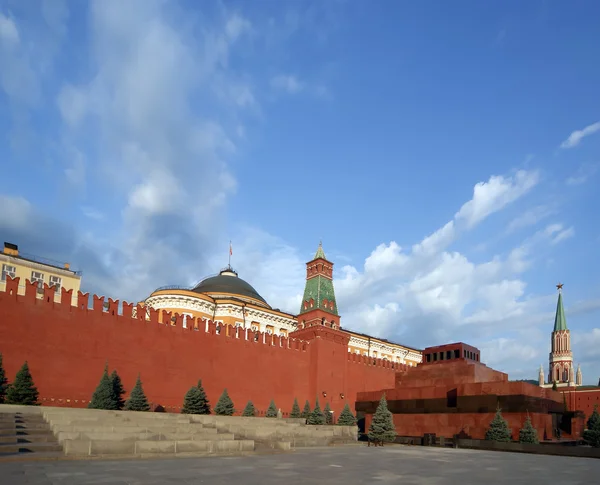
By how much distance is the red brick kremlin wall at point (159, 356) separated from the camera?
2173 cm

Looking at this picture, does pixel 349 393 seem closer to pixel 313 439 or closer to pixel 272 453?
pixel 313 439

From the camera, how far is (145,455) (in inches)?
525

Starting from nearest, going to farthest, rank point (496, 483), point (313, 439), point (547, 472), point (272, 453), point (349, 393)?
point (496, 483), point (547, 472), point (272, 453), point (313, 439), point (349, 393)

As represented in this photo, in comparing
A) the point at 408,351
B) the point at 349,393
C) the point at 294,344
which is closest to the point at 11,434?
the point at 294,344

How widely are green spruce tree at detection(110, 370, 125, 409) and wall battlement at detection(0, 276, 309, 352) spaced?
276 cm

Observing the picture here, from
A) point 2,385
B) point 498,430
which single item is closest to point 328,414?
point 498,430

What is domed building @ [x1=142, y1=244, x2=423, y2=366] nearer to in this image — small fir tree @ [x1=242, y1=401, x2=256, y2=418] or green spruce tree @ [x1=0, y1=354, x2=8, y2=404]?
small fir tree @ [x1=242, y1=401, x2=256, y2=418]

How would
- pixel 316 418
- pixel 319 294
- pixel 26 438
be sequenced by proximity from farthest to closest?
pixel 319 294 → pixel 316 418 → pixel 26 438

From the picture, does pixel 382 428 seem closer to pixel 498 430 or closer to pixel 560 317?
pixel 498 430

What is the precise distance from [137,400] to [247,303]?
20089 millimetres

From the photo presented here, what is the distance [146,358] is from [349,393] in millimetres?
16344

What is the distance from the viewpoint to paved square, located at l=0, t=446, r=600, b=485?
939 cm

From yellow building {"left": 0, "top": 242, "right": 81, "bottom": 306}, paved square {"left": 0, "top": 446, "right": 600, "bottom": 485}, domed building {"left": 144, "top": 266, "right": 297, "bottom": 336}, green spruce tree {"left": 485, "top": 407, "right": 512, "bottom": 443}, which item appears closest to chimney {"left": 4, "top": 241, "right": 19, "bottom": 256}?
yellow building {"left": 0, "top": 242, "right": 81, "bottom": 306}

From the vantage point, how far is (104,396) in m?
21.4
